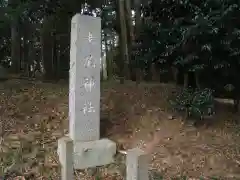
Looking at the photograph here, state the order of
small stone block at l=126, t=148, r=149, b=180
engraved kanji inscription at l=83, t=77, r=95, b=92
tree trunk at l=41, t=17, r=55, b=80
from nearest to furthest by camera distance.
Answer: small stone block at l=126, t=148, r=149, b=180
engraved kanji inscription at l=83, t=77, r=95, b=92
tree trunk at l=41, t=17, r=55, b=80

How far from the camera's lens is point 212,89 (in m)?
7.44

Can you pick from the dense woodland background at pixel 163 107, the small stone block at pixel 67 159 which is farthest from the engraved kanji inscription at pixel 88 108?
the small stone block at pixel 67 159

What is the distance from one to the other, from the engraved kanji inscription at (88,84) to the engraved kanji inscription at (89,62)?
0.80 feet

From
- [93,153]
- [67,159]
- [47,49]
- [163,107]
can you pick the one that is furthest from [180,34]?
[47,49]

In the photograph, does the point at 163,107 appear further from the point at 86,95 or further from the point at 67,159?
the point at 67,159

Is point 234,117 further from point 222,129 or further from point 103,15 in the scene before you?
point 103,15

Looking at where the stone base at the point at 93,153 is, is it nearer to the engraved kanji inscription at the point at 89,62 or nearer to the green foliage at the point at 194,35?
the engraved kanji inscription at the point at 89,62

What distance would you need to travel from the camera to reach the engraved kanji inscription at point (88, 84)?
5621mm

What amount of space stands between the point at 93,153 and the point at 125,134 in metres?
1.03

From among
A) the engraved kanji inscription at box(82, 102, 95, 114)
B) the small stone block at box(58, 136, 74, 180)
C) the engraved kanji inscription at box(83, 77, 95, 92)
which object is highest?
the engraved kanji inscription at box(83, 77, 95, 92)

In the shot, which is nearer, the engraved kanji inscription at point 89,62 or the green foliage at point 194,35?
the engraved kanji inscription at point 89,62

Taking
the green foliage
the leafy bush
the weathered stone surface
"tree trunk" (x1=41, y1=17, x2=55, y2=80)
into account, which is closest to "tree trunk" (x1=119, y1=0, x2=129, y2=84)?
the green foliage

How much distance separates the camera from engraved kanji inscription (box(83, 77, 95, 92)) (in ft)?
18.4

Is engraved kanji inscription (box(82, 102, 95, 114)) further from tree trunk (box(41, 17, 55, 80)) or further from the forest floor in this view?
tree trunk (box(41, 17, 55, 80))
